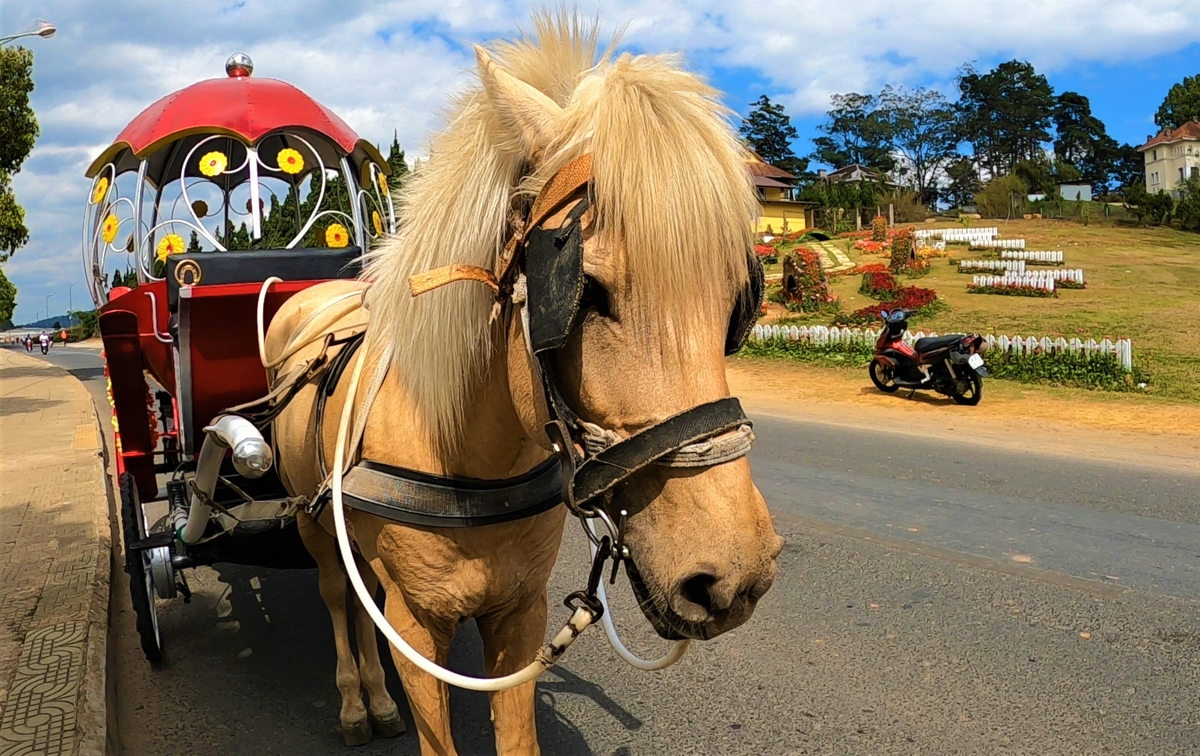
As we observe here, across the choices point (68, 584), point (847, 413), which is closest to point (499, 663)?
point (68, 584)

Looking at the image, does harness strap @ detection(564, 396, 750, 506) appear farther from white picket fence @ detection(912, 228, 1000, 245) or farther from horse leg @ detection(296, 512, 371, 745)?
white picket fence @ detection(912, 228, 1000, 245)

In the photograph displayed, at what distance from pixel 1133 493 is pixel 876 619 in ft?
12.4

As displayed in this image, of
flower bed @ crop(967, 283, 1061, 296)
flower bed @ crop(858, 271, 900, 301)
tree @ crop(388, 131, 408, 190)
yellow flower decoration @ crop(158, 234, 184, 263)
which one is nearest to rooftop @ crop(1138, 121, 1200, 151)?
flower bed @ crop(967, 283, 1061, 296)

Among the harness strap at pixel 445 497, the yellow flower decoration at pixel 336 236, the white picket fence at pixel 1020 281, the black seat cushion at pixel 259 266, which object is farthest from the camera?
the white picket fence at pixel 1020 281

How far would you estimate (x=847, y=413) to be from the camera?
456 inches

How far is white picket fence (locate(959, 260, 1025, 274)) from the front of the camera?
2342 centimetres

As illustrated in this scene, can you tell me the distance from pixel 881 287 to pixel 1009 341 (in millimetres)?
8120

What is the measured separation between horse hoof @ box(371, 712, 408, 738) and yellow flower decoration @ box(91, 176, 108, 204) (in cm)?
294

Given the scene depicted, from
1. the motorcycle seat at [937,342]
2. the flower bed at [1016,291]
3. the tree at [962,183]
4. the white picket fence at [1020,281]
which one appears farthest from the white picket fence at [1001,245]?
the tree at [962,183]

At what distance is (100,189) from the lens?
14.0ft

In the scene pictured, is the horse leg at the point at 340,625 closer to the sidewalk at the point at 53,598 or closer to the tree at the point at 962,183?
the sidewalk at the point at 53,598

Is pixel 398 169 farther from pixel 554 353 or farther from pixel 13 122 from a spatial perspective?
pixel 13 122

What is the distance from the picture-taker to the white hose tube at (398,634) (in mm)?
1705

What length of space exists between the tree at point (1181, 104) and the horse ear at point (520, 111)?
83.2 metres
